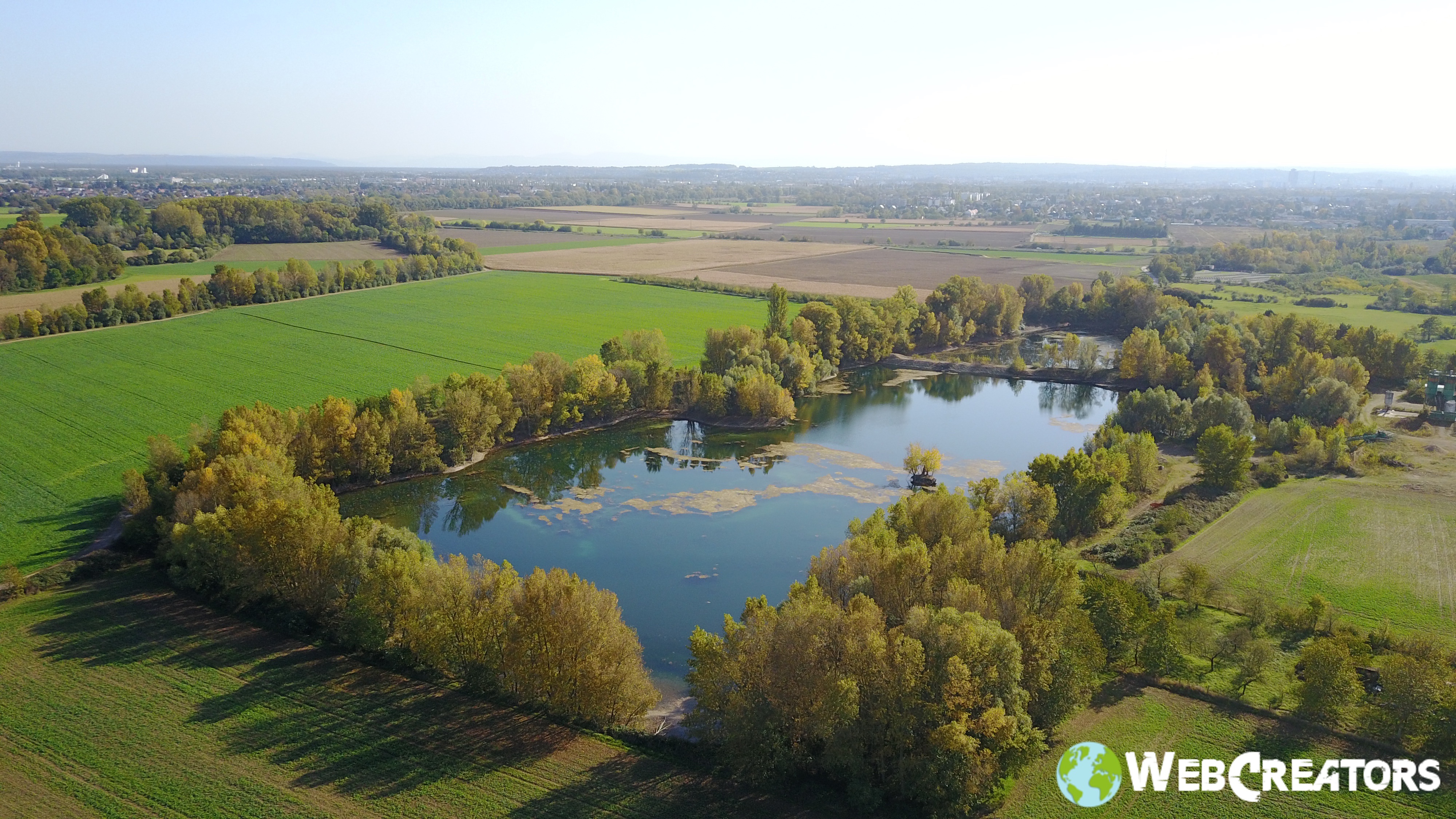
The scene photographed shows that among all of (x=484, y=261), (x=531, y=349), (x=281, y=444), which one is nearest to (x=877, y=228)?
(x=484, y=261)

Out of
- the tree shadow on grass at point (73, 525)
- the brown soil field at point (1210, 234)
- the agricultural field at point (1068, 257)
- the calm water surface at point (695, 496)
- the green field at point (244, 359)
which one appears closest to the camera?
the tree shadow on grass at point (73, 525)

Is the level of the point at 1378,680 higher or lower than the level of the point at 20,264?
lower

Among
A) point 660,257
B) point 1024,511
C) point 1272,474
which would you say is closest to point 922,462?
point 1024,511

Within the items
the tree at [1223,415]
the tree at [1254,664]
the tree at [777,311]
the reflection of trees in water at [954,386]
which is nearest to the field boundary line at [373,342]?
the tree at [777,311]

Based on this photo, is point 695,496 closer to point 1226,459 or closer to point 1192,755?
point 1192,755

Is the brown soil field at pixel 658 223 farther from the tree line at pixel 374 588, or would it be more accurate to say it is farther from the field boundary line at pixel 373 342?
the tree line at pixel 374 588

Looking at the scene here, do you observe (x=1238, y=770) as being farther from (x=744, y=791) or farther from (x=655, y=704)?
(x=655, y=704)
